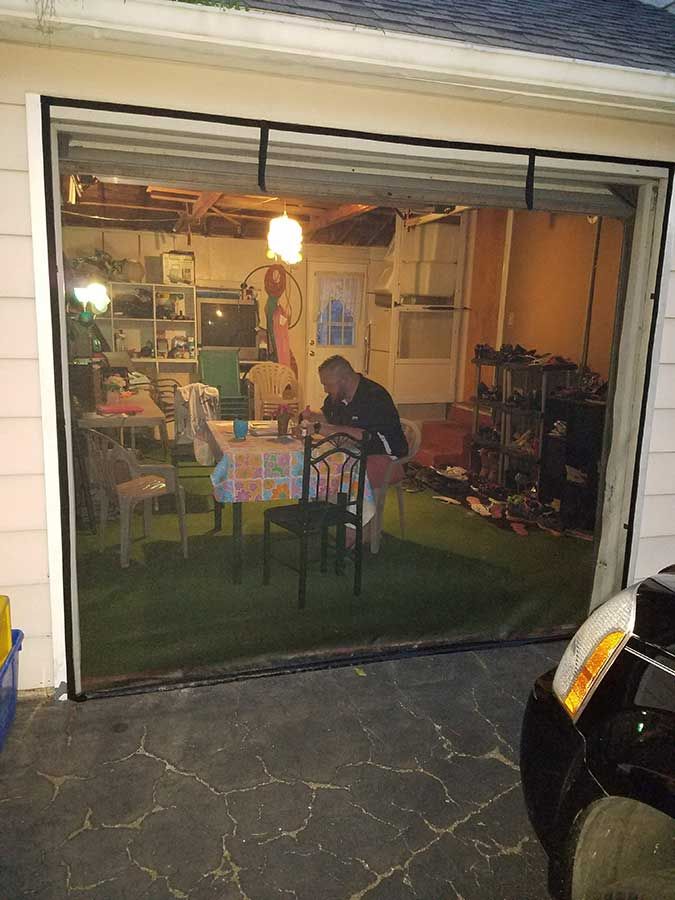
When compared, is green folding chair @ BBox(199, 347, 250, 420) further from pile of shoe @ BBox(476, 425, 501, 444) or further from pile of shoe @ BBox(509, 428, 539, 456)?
pile of shoe @ BBox(509, 428, 539, 456)

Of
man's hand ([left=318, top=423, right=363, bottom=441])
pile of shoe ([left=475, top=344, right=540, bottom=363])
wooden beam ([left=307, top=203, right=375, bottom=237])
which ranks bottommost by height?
man's hand ([left=318, top=423, right=363, bottom=441])

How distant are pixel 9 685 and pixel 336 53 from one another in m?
2.71

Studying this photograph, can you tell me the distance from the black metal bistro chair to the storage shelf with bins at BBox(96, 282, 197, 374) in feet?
16.5

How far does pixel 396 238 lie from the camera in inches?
333

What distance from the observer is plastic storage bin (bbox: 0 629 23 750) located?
2498 millimetres

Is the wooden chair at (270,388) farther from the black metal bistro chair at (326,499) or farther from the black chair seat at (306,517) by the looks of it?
the black chair seat at (306,517)

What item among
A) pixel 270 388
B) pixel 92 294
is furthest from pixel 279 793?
pixel 270 388

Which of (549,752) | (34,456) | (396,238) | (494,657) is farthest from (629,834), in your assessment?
(396,238)

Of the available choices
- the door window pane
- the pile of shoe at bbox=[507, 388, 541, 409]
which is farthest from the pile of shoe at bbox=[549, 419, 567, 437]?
the door window pane

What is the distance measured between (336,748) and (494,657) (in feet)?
3.62

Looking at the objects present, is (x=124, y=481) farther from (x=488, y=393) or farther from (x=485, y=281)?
(x=485, y=281)

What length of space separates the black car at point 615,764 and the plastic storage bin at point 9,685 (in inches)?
77.1

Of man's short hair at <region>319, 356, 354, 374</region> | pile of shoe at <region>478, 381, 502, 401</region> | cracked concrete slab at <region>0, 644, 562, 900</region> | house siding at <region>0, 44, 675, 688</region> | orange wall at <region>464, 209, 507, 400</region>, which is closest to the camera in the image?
cracked concrete slab at <region>0, 644, 562, 900</region>

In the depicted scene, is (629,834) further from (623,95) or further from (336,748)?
(623,95)
